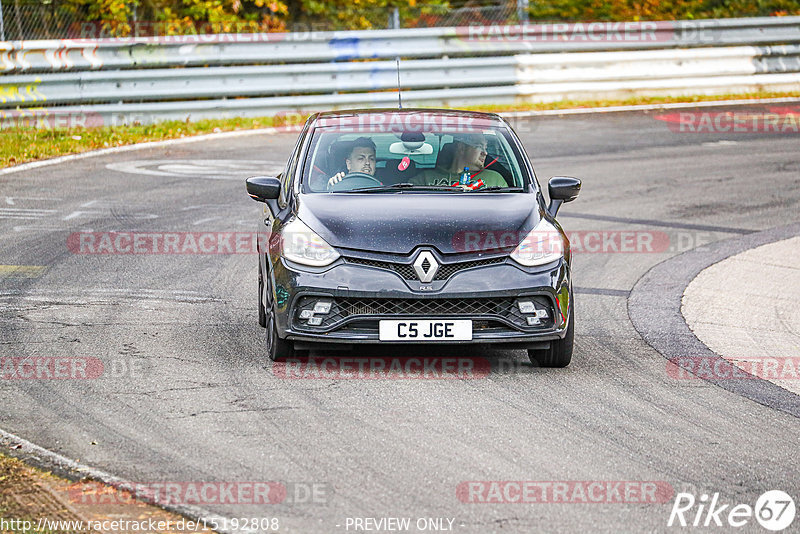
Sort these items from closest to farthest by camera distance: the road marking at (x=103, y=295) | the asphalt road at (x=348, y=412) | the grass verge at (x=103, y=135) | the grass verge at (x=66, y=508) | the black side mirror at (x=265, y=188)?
1. the grass verge at (x=66, y=508)
2. the asphalt road at (x=348, y=412)
3. the black side mirror at (x=265, y=188)
4. the road marking at (x=103, y=295)
5. the grass verge at (x=103, y=135)

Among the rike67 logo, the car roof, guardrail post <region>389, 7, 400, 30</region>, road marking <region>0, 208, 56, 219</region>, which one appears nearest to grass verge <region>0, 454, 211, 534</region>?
the rike67 logo

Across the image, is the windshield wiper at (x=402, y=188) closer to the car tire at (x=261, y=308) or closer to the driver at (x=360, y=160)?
the driver at (x=360, y=160)

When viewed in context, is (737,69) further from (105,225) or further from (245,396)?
(245,396)

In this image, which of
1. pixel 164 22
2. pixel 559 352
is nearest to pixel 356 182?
pixel 559 352

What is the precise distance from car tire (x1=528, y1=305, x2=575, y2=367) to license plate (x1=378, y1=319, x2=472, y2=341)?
73 centimetres

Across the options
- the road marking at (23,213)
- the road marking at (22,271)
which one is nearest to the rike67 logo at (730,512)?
the road marking at (22,271)

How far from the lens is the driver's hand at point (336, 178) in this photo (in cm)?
854

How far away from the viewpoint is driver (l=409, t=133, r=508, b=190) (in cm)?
865

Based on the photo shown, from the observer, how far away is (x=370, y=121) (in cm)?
921

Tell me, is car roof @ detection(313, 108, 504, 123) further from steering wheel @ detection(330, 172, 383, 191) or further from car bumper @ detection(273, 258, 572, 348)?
car bumper @ detection(273, 258, 572, 348)

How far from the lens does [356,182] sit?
8570mm

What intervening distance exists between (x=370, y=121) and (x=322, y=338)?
223cm

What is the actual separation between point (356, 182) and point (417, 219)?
90 centimetres

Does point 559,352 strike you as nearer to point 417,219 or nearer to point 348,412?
point 417,219
